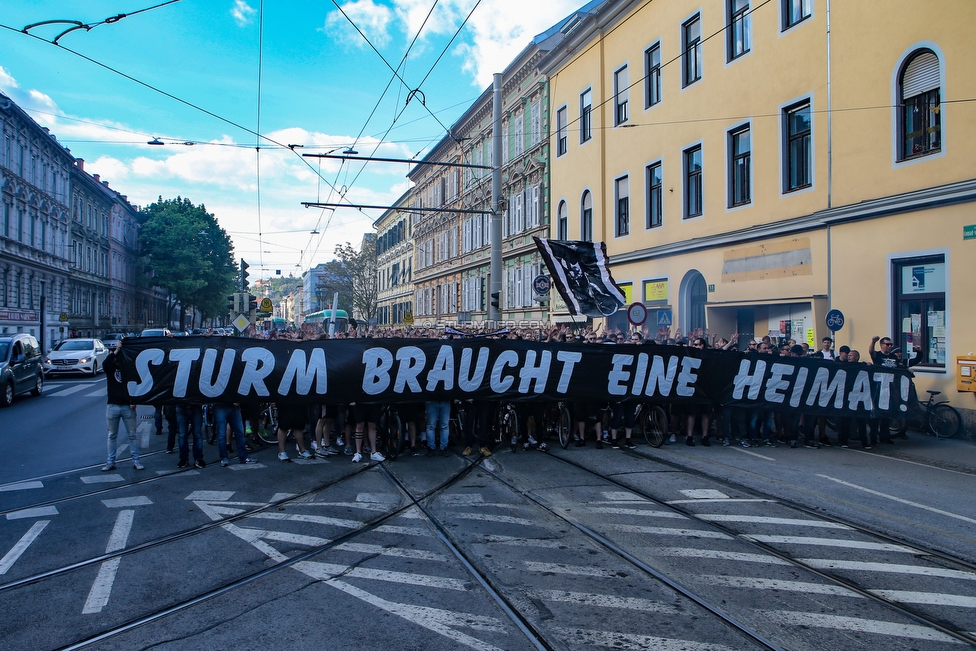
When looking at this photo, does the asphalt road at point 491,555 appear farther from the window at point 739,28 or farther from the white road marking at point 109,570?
the window at point 739,28

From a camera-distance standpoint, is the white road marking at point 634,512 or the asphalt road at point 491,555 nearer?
the asphalt road at point 491,555

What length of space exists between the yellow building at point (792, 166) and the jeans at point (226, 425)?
1275 centimetres

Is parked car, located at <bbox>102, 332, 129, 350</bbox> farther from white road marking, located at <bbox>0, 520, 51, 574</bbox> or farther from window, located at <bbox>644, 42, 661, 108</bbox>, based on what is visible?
window, located at <bbox>644, 42, 661, 108</bbox>

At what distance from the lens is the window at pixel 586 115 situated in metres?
25.9

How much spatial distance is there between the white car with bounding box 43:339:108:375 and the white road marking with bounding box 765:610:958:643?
89.6 feet

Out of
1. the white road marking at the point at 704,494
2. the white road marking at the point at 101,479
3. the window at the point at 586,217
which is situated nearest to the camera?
the white road marking at the point at 704,494

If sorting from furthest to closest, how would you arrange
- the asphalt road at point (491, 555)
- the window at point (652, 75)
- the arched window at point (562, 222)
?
the arched window at point (562, 222), the window at point (652, 75), the asphalt road at point (491, 555)

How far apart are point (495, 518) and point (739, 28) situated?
55.1 ft

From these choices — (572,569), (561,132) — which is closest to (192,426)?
(572,569)

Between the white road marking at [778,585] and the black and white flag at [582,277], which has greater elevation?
the black and white flag at [582,277]

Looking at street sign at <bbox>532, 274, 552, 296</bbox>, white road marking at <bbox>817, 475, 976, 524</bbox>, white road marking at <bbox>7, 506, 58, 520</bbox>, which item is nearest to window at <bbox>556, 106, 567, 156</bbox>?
street sign at <bbox>532, 274, 552, 296</bbox>

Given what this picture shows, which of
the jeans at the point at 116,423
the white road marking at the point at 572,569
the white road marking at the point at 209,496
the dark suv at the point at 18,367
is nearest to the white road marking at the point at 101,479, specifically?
the jeans at the point at 116,423

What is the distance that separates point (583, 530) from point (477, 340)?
5005 millimetres

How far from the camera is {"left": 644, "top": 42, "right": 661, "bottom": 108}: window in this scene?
2198 cm
